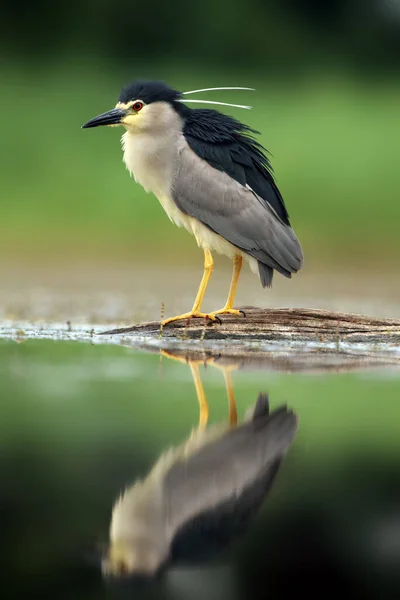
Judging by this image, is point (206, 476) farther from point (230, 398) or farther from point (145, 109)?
point (145, 109)

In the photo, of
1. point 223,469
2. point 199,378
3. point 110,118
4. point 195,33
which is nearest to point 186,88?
point 195,33

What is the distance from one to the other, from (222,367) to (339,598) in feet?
10.9

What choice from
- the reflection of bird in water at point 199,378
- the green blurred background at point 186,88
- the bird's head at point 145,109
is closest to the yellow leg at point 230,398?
the reflection of bird in water at point 199,378

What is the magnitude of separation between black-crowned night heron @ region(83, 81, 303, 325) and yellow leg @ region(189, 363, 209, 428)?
1349mm

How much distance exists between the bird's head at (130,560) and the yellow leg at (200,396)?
1.47m

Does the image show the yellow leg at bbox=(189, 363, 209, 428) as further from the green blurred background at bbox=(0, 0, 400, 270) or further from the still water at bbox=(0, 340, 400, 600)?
the green blurred background at bbox=(0, 0, 400, 270)

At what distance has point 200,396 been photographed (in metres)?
5.10

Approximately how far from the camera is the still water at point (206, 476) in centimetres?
272

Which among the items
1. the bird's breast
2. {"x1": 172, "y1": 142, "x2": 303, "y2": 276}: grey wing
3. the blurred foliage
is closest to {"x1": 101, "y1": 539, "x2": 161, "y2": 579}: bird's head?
{"x1": 172, "y1": 142, "x2": 303, "y2": 276}: grey wing

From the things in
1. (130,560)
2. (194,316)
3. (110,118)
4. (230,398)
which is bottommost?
(130,560)

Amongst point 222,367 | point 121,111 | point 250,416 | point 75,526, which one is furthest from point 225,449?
point 121,111

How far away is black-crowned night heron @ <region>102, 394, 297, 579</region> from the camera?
2930mm

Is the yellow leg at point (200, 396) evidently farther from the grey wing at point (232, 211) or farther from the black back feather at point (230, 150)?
the black back feather at point (230, 150)

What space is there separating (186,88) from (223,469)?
17.1m
